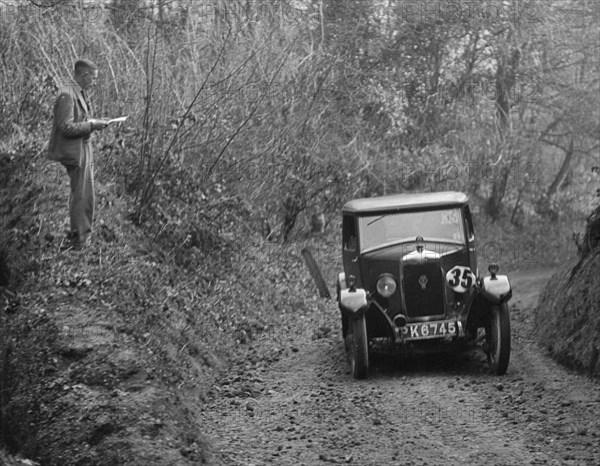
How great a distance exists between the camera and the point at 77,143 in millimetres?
11398

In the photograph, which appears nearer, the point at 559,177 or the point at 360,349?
the point at 360,349

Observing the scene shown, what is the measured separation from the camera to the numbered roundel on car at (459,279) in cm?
1170

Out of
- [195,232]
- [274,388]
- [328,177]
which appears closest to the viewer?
[274,388]

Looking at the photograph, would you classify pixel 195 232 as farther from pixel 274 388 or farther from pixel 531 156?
pixel 531 156

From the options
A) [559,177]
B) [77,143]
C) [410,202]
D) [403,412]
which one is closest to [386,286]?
[410,202]

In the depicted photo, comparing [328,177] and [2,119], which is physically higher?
[2,119]

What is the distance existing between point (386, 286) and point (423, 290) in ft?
1.36

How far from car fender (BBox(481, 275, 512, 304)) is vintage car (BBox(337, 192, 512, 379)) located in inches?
0.4

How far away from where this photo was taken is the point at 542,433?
8516mm

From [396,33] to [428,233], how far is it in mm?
17000

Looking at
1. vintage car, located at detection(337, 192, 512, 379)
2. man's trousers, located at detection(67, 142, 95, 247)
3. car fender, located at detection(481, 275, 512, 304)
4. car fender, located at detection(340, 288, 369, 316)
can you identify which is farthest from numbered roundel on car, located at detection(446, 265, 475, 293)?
man's trousers, located at detection(67, 142, 95, 247)

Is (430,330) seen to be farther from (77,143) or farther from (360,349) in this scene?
(77,143)

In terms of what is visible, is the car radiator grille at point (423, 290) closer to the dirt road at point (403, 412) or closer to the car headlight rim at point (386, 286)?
the car headlight rim at point (386, 286)

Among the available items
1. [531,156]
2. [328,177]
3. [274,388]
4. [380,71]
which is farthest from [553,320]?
[531,156]
